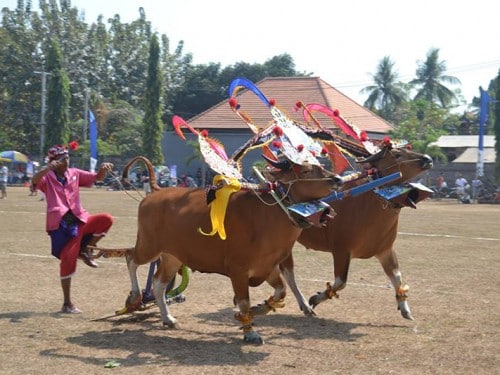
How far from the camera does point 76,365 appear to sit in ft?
21.9

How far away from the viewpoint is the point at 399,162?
884cm

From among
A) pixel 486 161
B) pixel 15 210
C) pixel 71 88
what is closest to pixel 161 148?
pixel 71 88

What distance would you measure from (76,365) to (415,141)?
44.6m

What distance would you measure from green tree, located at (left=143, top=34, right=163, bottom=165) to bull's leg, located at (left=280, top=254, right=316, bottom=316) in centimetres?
4626

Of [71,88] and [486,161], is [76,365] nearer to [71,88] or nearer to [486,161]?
[486,161]

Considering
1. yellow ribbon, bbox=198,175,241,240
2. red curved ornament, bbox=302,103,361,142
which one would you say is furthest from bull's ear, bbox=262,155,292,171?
red curved ornament, bbox=302,103,361,142

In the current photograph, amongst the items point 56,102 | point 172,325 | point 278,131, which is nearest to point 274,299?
point 172,325

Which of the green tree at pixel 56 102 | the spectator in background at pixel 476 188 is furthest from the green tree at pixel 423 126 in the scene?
the green tree at pixel 56 102

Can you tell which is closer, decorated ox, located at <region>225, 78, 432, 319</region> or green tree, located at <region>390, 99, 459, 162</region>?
decorated ox, located at <region>225, 78, 432, 319</region>

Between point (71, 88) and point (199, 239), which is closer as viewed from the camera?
point (199, 239)

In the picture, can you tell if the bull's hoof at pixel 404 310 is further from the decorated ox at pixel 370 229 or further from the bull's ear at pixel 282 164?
the bull's ear at pixel 282 164

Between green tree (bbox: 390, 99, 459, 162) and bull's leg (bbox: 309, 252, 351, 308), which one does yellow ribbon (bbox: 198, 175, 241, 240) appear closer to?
bull's leg (bbox: 309, 252, 351, 308)

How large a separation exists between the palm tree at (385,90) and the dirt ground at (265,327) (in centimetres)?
6168

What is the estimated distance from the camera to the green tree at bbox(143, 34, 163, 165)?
2199 inches
